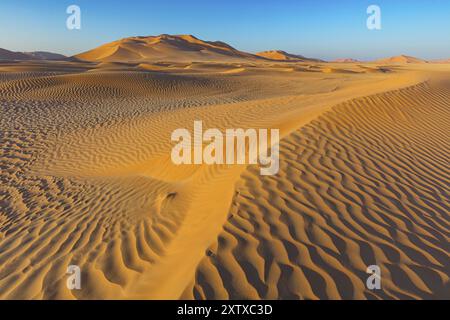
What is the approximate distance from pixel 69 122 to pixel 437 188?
1270 cm

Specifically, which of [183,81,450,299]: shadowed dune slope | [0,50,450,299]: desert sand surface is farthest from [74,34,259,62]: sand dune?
[183,81,450,299]: shadowed dune slope

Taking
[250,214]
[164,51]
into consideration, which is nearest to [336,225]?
[250,214]

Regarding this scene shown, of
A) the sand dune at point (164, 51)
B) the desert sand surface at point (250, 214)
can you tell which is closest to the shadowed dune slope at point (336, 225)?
the desert sand surface at point (250, 214)

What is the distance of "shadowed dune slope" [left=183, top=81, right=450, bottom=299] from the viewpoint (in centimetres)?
289

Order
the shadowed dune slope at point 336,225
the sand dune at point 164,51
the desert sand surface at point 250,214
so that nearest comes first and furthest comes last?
the shadowed dune slope at point 336,225, the desert sand surface at point 250,214, the sand dune at point 164,51

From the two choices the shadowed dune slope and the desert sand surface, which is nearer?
the shadowed dune slope

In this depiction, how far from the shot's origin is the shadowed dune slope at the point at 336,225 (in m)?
2.89

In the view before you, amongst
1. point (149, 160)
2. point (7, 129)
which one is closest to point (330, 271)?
point (149, 160)

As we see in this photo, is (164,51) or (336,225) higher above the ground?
(164,51)

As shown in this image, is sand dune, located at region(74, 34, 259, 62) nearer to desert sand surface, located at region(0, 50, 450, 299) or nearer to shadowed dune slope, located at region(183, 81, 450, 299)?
desert sand surface, located at region(0, 50, 450, 299)

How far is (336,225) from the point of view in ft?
12.2

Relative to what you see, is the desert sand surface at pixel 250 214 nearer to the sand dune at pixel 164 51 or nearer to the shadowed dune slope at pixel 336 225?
the shadowed dune slope at pixel 336 225

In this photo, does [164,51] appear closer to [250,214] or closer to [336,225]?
[250,214]
